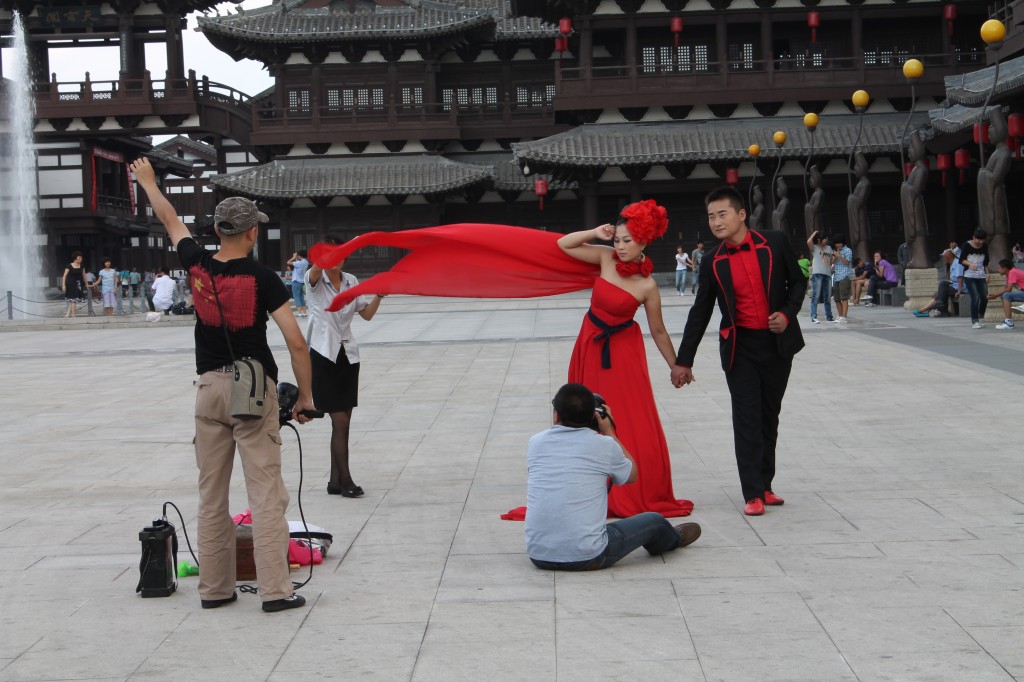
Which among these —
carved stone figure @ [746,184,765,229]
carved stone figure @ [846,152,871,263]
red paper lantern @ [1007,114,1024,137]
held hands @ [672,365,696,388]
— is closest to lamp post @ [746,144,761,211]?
carved stone figure @ [746,184,765,229]

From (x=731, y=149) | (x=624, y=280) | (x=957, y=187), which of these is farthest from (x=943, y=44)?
(x=624, y=280)

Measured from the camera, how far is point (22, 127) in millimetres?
42062

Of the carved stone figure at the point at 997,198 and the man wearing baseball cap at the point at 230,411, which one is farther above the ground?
the carved stone figure at the point at 997,198

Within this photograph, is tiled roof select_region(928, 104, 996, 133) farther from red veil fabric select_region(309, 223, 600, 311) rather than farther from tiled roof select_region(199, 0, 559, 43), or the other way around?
red veil fabric select_region(309, 223, 600, 311)

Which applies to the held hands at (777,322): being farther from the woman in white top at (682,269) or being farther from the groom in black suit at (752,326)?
the woman in white top at (682,269)

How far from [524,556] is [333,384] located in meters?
2.39

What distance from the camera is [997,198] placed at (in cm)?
1948

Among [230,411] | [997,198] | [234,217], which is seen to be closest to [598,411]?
[230,411]

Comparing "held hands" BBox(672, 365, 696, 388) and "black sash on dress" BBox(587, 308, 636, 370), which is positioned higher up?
"black sash on dress" BBox(587, 308, 636, 370)

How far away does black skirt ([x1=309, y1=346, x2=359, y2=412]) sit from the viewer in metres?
7.95

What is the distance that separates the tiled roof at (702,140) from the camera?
118ft

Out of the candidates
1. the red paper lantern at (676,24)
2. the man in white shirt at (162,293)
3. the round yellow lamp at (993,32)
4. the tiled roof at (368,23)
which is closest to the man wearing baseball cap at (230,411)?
the round yellow lamp at (993,32)

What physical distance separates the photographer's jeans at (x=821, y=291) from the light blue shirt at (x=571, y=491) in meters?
15.6

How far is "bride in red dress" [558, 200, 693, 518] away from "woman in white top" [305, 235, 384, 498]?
167cm
